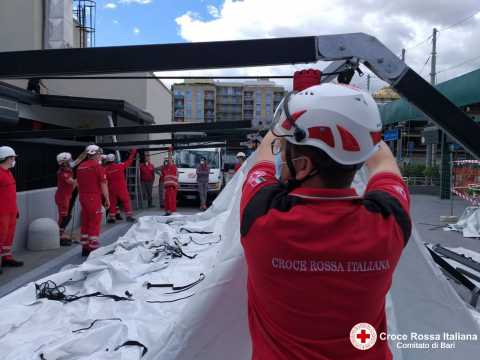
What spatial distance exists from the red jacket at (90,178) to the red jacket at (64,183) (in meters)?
1.17

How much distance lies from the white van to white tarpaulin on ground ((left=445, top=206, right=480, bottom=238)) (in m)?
9.01

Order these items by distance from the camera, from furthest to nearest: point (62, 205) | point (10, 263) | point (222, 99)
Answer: point (222, 99) < point (62, 205) < point (10, 263)

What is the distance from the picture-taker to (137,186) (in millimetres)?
15578

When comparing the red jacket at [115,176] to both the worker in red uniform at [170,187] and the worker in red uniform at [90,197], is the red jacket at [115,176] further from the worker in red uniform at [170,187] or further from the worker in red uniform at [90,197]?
the worker in red uniform at [90,197]

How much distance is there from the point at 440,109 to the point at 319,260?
148cm

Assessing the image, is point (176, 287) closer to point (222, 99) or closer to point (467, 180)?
point (467, 180)

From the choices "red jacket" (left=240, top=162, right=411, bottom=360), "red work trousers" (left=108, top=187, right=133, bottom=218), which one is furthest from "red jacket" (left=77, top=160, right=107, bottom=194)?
"red jacket" (left=240, top=162, right=411, bottom=360)

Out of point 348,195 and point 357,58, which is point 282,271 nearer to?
point 348,195

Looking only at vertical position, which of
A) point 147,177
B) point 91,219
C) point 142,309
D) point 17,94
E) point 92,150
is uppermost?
point 17,94

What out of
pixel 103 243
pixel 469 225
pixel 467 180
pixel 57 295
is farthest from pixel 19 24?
pixel 467 180

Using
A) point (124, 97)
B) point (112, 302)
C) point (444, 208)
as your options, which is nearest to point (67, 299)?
point (112, 302)

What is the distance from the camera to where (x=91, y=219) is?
789 centimetres

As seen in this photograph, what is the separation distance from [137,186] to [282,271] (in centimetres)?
1460

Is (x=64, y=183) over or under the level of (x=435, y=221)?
over
